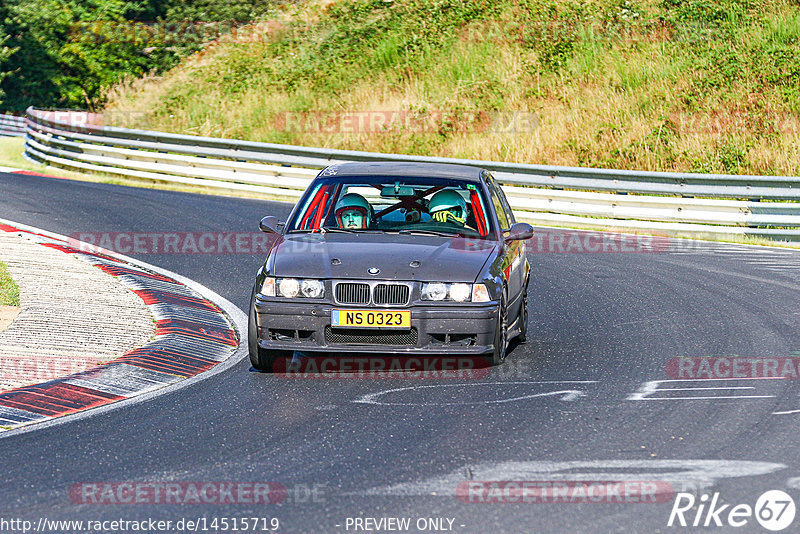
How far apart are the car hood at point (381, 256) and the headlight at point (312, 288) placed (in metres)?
0.05

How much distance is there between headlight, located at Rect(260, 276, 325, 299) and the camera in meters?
8.26

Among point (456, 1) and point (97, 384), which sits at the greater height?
point (456, 1)

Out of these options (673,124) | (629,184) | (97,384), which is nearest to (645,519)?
(97,384)

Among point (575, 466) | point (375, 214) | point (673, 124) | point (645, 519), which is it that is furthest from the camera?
point (673, 124)

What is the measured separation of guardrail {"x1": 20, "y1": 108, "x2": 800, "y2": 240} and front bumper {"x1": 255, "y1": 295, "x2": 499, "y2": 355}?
35.3 ft

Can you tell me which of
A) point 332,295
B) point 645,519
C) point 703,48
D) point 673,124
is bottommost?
point 645,519

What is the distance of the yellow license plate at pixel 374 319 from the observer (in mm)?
8141

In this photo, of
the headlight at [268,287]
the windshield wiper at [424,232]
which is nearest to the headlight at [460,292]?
the windshield wiper at [424,232]

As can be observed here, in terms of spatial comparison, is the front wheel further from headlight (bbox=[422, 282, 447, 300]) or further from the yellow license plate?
the yellow license plate

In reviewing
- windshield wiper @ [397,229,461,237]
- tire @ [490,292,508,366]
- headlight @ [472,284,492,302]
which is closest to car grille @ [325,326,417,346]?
headlight @ [472,284,492,302]

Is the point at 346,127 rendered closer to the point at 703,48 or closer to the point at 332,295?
the point at 703,48

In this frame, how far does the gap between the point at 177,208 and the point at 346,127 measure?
29.2ft

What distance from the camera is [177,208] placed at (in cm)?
1936

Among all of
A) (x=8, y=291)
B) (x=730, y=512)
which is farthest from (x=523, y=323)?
(x=8, y=291)
